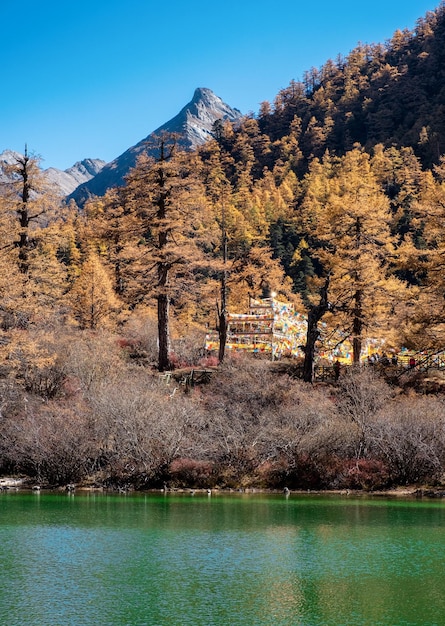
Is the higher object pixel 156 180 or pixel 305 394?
pixel 156 180

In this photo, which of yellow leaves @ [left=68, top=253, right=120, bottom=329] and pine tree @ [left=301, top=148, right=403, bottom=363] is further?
yellow leaves @ [left=68, top=253, right=120, bottom=329]

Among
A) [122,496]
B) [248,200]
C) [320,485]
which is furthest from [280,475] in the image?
[248,200]

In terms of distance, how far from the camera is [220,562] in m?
17.2

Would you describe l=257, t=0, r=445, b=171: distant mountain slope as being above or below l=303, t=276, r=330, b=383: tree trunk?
above

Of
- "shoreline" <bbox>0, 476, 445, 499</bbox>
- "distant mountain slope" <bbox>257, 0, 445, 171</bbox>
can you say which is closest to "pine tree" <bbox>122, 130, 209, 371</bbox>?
"shoreline" <bbox>0, 476, 445, 499</bbox>

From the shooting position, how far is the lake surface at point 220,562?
13305 millimetres

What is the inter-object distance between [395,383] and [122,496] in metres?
13.8

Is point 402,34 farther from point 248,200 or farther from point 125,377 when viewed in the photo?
point 125,377

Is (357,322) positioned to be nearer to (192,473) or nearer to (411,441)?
(411,441)

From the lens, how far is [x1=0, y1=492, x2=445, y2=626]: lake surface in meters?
13.3

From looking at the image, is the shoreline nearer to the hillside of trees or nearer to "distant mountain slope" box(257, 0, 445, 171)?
the hillside of trees

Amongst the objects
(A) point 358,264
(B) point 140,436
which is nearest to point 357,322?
(A) point 358,264

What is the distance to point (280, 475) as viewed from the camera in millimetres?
30031

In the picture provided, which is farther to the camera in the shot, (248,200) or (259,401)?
(248,200)
